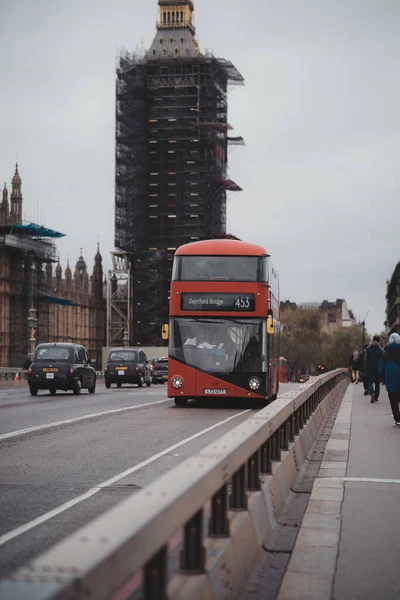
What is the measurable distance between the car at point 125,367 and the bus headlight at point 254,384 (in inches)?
948

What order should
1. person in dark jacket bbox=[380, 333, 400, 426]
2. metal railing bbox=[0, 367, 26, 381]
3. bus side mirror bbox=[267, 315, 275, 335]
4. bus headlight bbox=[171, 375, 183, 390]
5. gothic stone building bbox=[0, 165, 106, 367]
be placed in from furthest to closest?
1. gothic stone building bbox=[0, 165, 106, 367]
2. metal railing bbox=[0, 367, 26, 381]
3. bus headlight bbox=[171, 375, 183, 390]
4. bus side mirror bbox=[267, 315, 275, 335]
5. person in dark jacket bbox=[380, 333, 400, 426]

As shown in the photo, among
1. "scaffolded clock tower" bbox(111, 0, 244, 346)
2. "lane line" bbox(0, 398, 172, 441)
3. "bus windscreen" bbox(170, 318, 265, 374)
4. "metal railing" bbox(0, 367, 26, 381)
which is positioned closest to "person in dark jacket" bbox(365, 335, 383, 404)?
"bus windscreen" bbox(170, 318, 265, 374)

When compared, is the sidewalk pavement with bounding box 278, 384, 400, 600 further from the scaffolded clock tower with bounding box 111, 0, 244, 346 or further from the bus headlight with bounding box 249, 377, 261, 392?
the scaffolded clock tower with bounding box 111, 0, 244, 346

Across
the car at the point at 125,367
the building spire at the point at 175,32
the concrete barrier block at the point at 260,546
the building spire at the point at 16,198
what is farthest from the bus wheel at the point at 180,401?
the building spire at the point at 175,32

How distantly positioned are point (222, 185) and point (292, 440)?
105 metres

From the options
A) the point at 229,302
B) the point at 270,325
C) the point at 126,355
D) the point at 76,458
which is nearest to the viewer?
the point at 76,458

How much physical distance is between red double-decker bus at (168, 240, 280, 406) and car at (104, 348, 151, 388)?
2363 centimetres

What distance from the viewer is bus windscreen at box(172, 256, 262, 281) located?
2564 cm

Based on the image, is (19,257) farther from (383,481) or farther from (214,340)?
(383,481)

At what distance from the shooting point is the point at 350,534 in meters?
7.62

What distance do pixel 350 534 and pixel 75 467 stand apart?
5256 mm

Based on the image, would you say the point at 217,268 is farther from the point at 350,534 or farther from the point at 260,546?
the point at 260,546

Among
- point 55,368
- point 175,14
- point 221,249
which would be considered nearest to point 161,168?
point 175,14

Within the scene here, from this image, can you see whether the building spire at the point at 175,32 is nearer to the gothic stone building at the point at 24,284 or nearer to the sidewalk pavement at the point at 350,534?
the gothic stone building at the point at 24,284
